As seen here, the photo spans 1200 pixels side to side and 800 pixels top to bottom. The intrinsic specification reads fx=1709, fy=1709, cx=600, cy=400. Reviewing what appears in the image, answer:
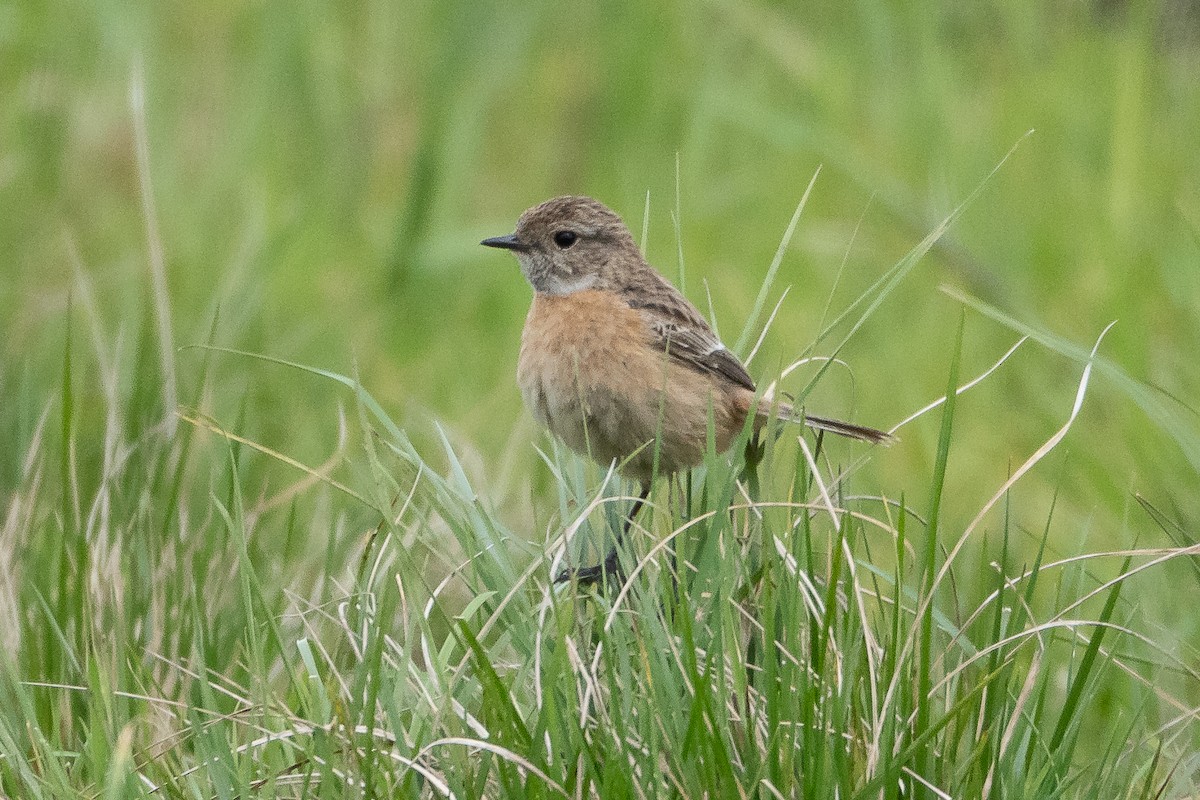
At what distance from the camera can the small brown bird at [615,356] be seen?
4.50 metres

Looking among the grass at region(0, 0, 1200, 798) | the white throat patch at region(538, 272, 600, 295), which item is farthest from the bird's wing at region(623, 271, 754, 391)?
the grass at region(0, 0, 1200, 798)

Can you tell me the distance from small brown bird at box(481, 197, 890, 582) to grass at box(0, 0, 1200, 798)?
0.47ft

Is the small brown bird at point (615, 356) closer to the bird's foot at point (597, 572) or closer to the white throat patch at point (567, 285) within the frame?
the white throat patch at point (567, 285)

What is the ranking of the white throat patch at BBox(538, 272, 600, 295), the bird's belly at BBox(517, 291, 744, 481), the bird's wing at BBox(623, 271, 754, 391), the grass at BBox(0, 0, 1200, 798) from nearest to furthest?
the grass at BBox(0, 0, 1200, 798) → the bird's belly at BBox(517, 291, 744, 481) → the bird's wing at BBox(623, 271, 754, 391) → the white throat patch at BBox(538, 272, 600, 295)

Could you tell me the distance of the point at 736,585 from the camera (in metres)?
3.47

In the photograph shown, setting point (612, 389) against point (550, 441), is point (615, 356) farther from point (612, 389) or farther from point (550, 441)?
point (550, 441)

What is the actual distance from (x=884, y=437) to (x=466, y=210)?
19.2 feet

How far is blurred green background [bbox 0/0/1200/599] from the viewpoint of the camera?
6348 millimetres

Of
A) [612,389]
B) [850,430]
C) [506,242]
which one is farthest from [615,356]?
[850,430]

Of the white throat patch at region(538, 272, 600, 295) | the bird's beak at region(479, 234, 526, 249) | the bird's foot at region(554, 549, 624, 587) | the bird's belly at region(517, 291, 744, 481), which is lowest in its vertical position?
the bird's foot at region(554, 549, 624, 587)

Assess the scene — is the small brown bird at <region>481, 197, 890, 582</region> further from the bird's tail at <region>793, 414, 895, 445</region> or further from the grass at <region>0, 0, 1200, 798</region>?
the grass at <region>0, 0, 1200, 798</region>

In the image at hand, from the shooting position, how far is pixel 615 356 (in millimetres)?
4727

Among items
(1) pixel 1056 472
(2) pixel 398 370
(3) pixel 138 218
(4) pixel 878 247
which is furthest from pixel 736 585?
(3) pixel 138 218

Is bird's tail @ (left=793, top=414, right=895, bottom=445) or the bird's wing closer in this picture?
bird's tail @ (left=793, top=414, right=895, bottom=445)
